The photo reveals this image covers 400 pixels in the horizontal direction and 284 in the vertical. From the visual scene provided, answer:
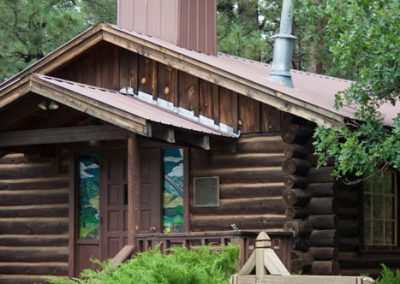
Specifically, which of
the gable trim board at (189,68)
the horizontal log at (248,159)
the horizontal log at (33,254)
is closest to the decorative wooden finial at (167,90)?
the gable trim board at (189,68)

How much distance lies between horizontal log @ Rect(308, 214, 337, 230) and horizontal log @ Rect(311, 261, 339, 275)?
21.9 inches

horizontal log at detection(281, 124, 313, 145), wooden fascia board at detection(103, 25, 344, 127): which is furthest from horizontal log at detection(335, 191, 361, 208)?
wooden fascia board at detection(103, 25, 344, 127)

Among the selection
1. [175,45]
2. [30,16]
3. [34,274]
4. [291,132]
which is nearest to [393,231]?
[291,132]

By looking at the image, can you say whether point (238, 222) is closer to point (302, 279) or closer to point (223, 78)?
point (223, 78)

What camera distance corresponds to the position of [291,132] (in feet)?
50.9

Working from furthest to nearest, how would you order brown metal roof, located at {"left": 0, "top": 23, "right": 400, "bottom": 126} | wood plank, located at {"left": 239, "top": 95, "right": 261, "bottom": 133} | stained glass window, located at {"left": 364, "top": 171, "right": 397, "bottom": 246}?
stained glass window, located at {"left": 364, "top": 171, "right": 397, "bottom": 246}, wood plank, located at {"left": 239, "top": 95, "right": 261, "bottom": 133}, brown metal roof, located at {"left": 0, "top": 23, "right": 400, "bottom": 126}

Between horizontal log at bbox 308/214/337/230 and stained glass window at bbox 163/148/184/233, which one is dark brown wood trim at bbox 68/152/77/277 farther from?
horizontal log at bbox 308/214/337/230

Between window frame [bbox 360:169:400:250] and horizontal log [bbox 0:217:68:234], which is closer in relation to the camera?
window frame [bbox 360:169:400:250]

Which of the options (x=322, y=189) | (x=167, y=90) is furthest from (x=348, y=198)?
(x=167, y=90)

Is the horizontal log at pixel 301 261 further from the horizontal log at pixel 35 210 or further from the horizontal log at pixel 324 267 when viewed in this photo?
the horizontal log at pixel 35 210

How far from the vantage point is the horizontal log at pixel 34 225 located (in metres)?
17.5

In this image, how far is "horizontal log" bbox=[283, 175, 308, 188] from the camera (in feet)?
50.5

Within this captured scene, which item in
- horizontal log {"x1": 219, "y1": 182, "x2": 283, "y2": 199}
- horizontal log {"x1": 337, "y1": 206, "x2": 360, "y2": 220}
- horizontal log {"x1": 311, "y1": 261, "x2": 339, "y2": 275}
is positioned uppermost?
horizontal log {"x1": 219, "y1": 182, "x2": 283, "y2": 199}

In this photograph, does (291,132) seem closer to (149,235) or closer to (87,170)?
(149,235)
